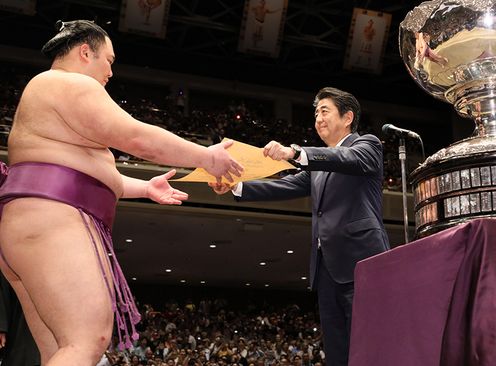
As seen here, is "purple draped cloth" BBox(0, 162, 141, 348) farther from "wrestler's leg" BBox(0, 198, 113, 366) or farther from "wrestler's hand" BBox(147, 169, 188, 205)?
A: "wrestler's hand" BBox(147, 169, 188, 205)

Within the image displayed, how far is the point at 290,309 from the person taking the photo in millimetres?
13469

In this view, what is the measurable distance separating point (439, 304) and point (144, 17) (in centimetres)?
964

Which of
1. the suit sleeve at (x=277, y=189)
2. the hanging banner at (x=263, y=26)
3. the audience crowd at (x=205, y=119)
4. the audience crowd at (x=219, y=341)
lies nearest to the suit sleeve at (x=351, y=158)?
the suit sleeve at (x=277, y=189)

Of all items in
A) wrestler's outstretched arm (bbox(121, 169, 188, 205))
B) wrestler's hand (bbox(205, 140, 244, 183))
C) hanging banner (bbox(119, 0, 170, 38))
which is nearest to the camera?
wrestler's hand (bbox(205, 140, 244, 183))

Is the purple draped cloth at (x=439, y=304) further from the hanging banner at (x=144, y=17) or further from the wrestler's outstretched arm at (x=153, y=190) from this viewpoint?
the hanging banner at (x=144, y=17)

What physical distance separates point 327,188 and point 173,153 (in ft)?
3.24

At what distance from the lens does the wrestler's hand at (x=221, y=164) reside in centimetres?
158

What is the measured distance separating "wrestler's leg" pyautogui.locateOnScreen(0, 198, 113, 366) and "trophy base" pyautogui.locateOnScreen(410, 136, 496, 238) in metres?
0.73

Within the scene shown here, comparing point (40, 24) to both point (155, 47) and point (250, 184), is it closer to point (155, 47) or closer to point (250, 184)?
point (155, 47)

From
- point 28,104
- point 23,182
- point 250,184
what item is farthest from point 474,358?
point 250,184

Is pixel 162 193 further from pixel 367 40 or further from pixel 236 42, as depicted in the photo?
pixel 236 42

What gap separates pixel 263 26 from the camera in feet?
35.3

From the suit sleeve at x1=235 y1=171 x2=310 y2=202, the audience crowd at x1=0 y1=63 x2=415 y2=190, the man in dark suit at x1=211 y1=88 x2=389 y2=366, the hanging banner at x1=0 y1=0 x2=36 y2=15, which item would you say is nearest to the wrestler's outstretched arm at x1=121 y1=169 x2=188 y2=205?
the man in dark suit at x1=211 y1=88 x2=389 y2=366

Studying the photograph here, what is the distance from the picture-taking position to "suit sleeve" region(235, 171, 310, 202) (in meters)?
2.48
